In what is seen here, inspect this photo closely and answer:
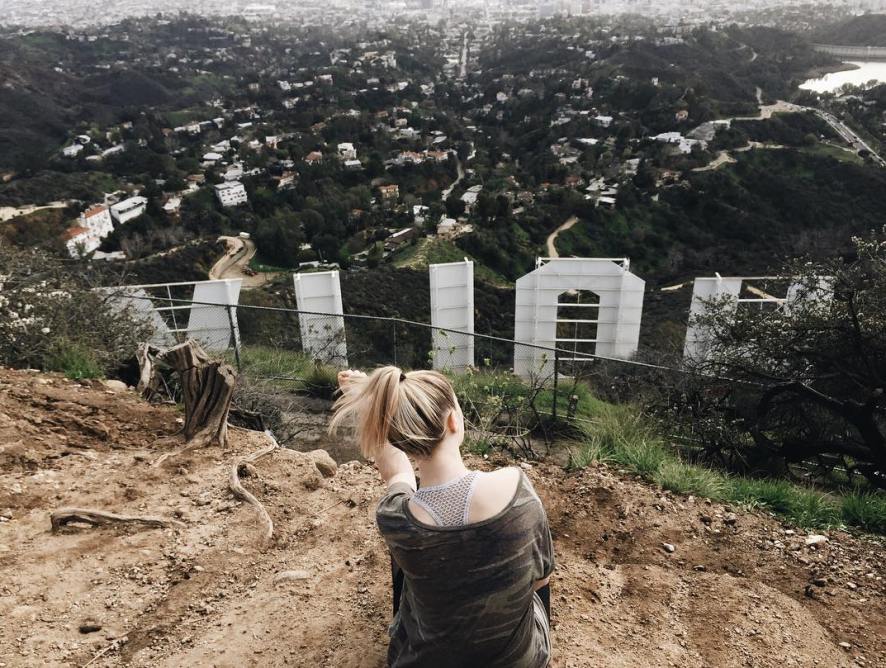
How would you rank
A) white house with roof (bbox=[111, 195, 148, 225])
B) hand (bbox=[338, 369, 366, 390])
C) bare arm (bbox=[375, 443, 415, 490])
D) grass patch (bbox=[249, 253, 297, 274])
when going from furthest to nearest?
white house with roof (bbox=[111, 195, 148, 225]), grass patch (bbox=[249, 253, 297, 274]), hand (bbox=[338, 369, 366, 390]), bare arm (bbox=[375, 443, 415, 490])

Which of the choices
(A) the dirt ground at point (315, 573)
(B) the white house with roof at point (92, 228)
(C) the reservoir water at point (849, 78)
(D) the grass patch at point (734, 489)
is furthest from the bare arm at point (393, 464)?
(C) the reservoir water at point (849, 78)

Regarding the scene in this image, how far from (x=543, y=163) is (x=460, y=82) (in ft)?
122

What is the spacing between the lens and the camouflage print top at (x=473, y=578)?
1.29 metres

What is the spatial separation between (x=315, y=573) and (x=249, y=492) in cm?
66

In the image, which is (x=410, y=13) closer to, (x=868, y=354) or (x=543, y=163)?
(x=543, y=163)

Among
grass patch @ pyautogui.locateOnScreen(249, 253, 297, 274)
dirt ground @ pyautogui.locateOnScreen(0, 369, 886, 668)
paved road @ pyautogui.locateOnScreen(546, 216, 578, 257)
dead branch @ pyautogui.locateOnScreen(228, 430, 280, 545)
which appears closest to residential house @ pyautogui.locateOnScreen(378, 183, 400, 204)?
grass patch @ pyautogui.locateOnScreen(249, 253, 297, 274)

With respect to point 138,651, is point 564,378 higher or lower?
lower

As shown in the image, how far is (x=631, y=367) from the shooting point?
6551 millimetres

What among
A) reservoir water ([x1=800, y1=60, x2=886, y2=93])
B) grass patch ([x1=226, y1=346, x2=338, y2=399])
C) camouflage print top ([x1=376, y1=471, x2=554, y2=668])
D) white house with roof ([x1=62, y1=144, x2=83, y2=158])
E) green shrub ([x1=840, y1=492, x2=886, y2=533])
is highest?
camouflage print top ([x1=376, y1=471, x2=554, y2=668])

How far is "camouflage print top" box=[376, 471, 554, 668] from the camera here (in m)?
1.29

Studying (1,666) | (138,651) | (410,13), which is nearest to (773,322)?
(138,651)

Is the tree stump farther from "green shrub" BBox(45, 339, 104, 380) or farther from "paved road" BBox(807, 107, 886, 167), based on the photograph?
"paved road" BBox(807, 107, 886, 167)

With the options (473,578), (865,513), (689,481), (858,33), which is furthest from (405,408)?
(858,33)

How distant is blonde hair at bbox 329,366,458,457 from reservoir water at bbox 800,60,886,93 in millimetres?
60949
